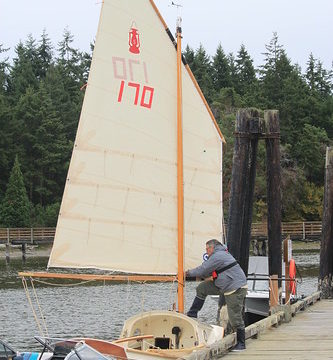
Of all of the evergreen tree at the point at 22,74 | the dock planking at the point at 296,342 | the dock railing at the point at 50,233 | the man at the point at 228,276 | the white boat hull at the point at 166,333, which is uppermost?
the evergreen tree at the point at 22,74

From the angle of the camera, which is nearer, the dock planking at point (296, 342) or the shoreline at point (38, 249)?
the dock planking at point (296, 342)

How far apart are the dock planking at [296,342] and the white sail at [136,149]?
6.20 feet

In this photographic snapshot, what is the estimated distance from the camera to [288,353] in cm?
1295

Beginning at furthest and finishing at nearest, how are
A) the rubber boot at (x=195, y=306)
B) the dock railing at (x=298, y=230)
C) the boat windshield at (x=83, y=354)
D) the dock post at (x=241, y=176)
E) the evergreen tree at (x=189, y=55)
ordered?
the evergreen tree at (x=189, y=55) → the dock railing at (x=298, y=230) → the dock post at (x=241, y=176) → the rubber boot at (x=195, y=306) → the boat windshield at (x=83, y=354)

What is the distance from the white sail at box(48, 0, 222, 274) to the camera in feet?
47.9

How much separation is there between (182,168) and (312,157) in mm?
75440

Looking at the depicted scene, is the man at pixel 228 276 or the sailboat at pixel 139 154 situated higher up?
the sailboat at pixel 139 154

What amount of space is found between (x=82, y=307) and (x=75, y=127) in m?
62.9

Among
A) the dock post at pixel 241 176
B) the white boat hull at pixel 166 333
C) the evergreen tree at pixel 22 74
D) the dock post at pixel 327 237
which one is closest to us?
the white boat hull at pixel 166 333

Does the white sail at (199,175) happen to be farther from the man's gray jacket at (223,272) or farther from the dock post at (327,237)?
the dock post at (327,237)

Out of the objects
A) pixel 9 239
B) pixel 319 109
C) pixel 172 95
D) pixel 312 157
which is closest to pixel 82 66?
pixel 319 109

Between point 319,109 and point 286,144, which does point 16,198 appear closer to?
point 286,144

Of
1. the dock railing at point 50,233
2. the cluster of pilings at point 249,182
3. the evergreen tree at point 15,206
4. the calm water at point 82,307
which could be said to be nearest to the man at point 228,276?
the cluster of pilings at point 249,182

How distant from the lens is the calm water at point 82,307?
27422mm
